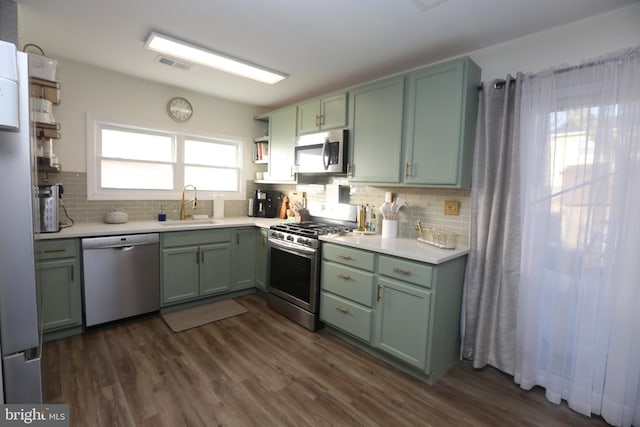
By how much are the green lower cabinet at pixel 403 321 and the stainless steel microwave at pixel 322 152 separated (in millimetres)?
1266

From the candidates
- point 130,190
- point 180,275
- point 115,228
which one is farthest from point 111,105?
point 180,275

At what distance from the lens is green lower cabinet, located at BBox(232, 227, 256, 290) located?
11.7 feet

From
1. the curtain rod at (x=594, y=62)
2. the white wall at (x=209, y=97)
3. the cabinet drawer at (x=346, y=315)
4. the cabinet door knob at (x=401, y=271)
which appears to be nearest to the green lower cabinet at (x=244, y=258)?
the white wall at (x=209, y=97)

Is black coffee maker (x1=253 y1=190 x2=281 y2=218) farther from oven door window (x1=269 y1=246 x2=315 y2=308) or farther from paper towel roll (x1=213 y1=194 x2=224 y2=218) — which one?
oven door window (x1=269 y1=246 x2=315 y2=308)

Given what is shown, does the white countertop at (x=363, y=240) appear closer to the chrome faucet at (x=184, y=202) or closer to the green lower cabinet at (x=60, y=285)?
the green lower cabinet at (x=60, y=285)

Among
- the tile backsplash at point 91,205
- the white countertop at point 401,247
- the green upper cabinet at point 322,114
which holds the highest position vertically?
the green upper cabinet at point 322,114

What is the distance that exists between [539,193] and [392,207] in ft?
3.57

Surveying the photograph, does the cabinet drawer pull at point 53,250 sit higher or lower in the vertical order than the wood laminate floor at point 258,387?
higher

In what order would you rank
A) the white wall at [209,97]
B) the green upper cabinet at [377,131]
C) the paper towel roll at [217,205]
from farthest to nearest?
the paper towel roll at [217,205], the green upper cabinet at [377,131], the white wall at [209,97]

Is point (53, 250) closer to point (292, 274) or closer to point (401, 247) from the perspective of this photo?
point (292, 274)

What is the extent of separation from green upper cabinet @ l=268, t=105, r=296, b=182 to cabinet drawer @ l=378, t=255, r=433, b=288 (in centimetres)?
172

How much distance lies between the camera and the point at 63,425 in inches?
64.3

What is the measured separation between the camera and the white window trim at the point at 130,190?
10.2ft

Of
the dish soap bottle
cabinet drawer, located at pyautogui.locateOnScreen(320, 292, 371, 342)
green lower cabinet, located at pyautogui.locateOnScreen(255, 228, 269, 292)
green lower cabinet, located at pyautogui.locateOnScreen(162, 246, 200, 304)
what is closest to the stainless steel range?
cabinet drawer, located at pyautogui.locateOnScreen(320, 292, 371, 342)
